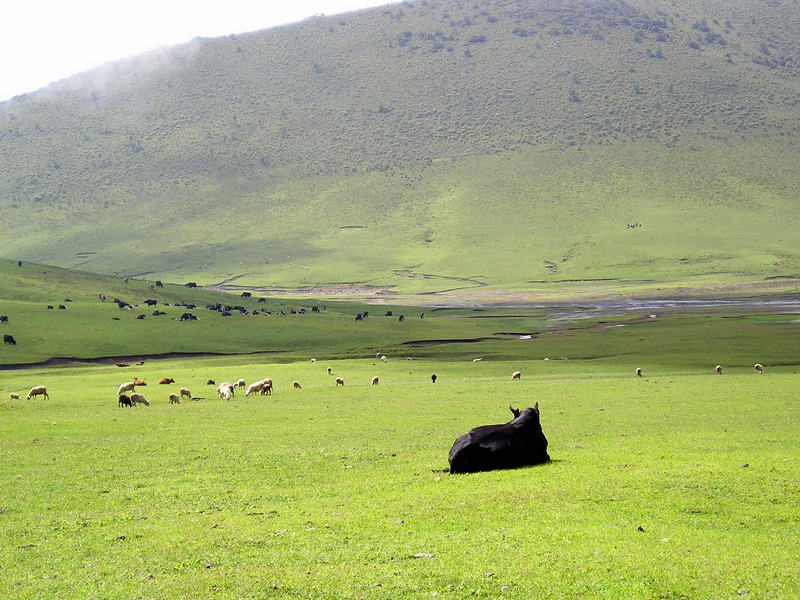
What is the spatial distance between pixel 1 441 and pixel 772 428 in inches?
772

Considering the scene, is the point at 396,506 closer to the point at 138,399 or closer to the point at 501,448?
the point at 501,448

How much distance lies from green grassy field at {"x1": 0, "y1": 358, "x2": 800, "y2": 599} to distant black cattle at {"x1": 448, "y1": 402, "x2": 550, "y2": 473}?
487mm

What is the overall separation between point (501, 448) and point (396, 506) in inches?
140

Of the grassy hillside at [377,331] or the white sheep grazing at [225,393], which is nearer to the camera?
the white sheep grazing at [225,393]

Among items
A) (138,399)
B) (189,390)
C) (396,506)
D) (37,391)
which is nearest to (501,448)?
(396,506)

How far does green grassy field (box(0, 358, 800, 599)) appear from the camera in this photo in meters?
11.4

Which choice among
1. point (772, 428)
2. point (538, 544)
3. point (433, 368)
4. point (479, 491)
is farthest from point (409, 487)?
point (433, 368)

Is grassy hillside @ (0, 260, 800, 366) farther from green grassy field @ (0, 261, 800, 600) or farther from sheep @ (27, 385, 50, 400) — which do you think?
sheep @ (27, 385, 50, 400)

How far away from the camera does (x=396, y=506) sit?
50.3 feet

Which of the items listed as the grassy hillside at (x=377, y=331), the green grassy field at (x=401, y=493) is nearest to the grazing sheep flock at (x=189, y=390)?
the green grassy field at (x=401, y=493)

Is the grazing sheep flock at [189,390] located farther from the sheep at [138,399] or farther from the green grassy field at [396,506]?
the green grassy field at [396,506]

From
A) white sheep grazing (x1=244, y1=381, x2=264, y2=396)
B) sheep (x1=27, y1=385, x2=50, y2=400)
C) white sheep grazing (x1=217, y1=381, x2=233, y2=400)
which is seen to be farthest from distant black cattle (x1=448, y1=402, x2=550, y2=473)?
sheep (x1=27, y1=385, x2=50, y2=400)

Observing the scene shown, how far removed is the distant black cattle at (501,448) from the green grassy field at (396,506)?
0.49 m

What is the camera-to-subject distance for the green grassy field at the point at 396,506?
11.4 metres
